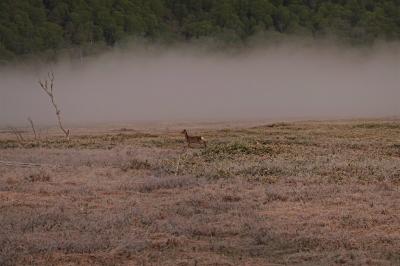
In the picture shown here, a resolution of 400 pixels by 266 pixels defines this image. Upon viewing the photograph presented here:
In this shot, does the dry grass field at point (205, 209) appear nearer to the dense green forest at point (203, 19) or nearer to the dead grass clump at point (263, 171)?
the dead grass clump at point (263, 171)

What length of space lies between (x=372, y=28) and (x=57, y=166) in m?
170

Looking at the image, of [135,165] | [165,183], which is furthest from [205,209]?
[135,165]

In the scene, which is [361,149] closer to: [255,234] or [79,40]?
[255,234]

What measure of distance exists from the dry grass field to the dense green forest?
154 metres

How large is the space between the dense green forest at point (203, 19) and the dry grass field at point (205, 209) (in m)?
154

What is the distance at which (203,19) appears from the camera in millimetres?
194125

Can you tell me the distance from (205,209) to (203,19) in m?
178

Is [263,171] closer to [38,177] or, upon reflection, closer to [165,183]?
[165,183]

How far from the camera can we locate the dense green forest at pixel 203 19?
182250 mm

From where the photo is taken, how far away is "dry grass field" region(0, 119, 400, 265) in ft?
48.1

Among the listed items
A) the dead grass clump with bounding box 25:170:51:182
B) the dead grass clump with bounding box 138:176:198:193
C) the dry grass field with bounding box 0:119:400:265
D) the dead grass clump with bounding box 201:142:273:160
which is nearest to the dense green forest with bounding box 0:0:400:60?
the dead grass clump with bounding box 201:142:273:160

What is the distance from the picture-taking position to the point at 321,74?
602ft

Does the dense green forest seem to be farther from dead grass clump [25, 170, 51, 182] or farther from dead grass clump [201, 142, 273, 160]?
dead grass clump [25, 170, 51, 182]

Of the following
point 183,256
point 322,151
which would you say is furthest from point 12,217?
point 322,151
